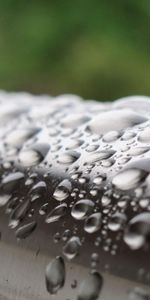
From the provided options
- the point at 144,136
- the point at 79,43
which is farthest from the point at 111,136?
the point at 79,43

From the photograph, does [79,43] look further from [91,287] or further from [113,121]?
[91,287]

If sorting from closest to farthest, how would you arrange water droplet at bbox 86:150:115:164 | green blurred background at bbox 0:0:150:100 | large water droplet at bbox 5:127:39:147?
water droplet at bbox 86:150:115:164 → large water droplet at bbox 5:127:39:147 → green blurred background at bbox 0:0:150:100

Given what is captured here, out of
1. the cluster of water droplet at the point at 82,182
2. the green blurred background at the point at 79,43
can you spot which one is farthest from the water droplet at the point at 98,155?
the green blurred background at the point at 79,43

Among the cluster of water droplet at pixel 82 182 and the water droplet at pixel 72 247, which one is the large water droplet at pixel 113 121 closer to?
the cluster of water droplet at pixel 82 182

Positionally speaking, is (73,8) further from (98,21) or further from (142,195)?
(142,195)

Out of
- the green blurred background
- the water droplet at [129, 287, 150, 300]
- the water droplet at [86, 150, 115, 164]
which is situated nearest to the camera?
the water droplet at [129, 287, 150, 300]

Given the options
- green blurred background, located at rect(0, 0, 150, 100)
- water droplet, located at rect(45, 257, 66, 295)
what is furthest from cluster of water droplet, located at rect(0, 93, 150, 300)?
green blurred background, located at rect(0, 0, 150, 100)

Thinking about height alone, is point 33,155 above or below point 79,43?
above

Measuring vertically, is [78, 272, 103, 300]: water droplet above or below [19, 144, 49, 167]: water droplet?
below

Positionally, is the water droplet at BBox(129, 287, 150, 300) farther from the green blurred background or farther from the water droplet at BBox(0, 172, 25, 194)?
the green blurred background

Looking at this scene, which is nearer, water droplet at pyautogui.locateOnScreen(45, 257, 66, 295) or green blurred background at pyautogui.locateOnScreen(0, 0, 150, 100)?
Answer: water droplet at pyautogui.locateOnScreen(45, 257, 66, 295)
